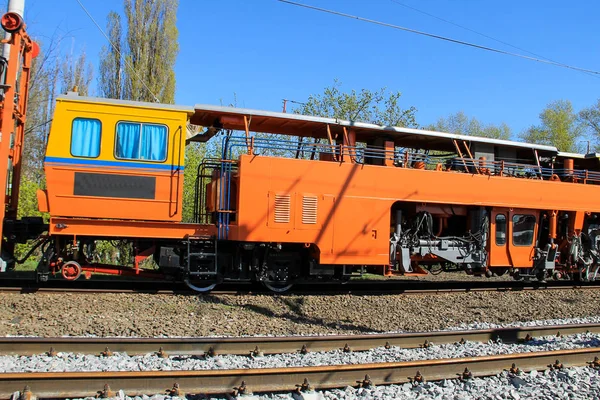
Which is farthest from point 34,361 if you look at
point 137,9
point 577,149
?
point 577,149

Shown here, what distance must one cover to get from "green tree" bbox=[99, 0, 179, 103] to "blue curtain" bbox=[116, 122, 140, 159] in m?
15.6

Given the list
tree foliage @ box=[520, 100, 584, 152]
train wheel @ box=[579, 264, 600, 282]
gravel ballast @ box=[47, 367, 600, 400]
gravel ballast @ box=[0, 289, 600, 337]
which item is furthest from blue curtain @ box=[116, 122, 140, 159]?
tree foliage @ box=[520, 100, 584, 152]

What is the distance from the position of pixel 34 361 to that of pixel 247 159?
16.9 ft

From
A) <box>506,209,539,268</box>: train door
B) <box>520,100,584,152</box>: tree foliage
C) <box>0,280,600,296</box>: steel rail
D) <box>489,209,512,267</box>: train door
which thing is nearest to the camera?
<box>0,280,600,296</box>: steel rail

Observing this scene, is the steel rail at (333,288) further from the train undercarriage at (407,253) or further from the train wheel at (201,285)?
the train undercarriage at (407,253)

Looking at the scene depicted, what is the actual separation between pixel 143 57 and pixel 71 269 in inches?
724

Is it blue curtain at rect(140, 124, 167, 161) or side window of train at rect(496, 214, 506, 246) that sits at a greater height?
blue curtain at rect(140, 124, 167, 161)

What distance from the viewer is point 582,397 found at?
4.86m

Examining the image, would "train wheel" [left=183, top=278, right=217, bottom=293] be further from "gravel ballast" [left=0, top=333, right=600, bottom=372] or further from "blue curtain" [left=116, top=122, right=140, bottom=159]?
"gravel ballast" [left=0, top=333, right=600, bottom=372]

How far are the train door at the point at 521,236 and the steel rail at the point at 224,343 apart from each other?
5162mm

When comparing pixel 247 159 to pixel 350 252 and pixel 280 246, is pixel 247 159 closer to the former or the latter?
pixel 280 246

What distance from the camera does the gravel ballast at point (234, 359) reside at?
16.8 ft

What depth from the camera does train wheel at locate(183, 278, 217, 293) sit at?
371 inches

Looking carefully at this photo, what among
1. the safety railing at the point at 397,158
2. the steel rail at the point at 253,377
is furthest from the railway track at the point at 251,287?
the steel rail at the point at 253,377
